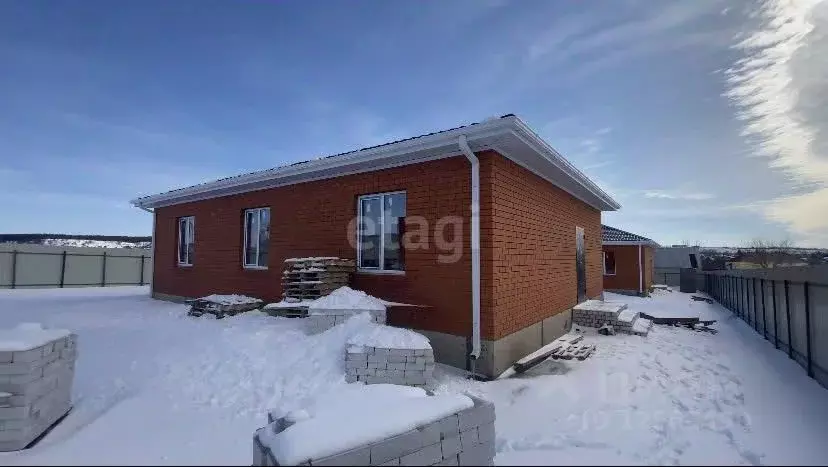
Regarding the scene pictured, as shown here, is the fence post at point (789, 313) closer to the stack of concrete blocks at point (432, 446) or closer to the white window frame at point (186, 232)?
the stack of concrete blocks at point (432, 446)

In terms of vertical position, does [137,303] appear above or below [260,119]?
below

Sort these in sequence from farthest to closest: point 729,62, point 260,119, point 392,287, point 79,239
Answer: point 79,239, point 260,119, point 729,62, point 392,287

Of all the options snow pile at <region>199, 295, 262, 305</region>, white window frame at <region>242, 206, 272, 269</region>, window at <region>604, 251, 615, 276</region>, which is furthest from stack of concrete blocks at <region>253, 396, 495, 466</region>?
window at <region>604, 251, 615, 276</region>

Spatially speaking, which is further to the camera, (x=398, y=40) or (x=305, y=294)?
(x=398, y=40)

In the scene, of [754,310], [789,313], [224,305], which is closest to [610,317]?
[789,313]

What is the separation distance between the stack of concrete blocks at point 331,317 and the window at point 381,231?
1.12 metres

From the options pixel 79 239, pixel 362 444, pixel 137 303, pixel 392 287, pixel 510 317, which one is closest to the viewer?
pixel 362 444

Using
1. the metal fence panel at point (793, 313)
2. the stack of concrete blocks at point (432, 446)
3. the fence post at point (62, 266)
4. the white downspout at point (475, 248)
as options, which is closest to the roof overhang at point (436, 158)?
the white downspout at point (475, 248)

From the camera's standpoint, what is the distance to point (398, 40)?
9938 millimetres

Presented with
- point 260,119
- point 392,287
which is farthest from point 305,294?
point 260,119

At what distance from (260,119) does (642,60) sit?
1107 cm

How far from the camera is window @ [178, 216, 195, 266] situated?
1223 centimetres

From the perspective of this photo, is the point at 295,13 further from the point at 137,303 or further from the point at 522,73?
the point at 137,303

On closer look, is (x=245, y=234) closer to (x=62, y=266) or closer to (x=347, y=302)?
(x=347, y=302)
